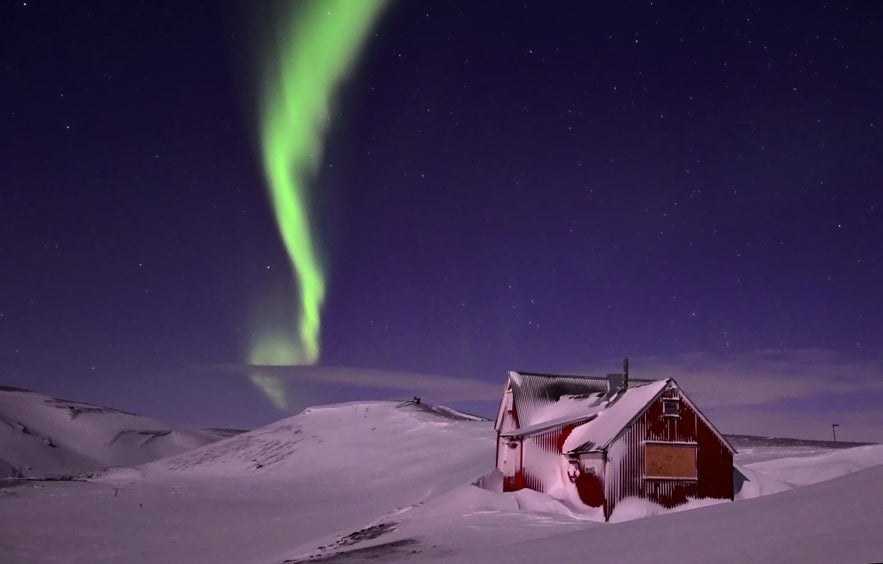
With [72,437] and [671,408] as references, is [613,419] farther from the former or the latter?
[72,437]

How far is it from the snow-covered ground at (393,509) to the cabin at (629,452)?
3.10ft

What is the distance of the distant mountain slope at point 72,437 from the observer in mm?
127188

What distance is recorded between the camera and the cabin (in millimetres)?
30516

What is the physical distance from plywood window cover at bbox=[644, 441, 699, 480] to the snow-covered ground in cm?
138

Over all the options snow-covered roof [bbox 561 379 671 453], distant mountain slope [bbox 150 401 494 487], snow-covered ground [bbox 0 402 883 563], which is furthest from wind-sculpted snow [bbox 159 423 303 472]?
snow-covered roof [bbox 561 379 671 453]

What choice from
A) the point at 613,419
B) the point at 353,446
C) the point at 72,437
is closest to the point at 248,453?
the point at 353,446

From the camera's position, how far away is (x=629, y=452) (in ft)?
101

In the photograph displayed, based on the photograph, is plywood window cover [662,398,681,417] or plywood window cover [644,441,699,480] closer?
plywood window cover [644,441,699,480]

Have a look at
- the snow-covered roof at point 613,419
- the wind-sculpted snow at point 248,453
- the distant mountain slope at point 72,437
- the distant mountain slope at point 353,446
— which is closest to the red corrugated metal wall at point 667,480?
the snow-covered roof at point 613,419

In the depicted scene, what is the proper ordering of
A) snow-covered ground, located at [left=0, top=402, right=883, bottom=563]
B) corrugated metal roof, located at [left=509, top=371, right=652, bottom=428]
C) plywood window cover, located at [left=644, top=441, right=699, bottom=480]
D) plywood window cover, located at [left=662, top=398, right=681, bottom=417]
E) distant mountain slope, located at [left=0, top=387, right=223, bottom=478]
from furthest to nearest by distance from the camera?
1. distant mountain slope, located at [left=0, top=387, right=223, bottom=478]
2. corrugated metal roof, located at [left=509, top=371, right=652, bottom=428]
3. plywood window cover, located at [left=662, top=398, right=681, bottom=417]
4. plywood window cover, located at [left=644, top=441, right=699, bottom=480]
5. snow-covered ground, located at [left=0, top=402, right=883, bottom=563]

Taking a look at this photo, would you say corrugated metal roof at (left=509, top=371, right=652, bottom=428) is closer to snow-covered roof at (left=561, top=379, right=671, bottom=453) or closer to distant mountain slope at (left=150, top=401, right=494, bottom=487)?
snow-covered roof at (left=561, top=379, right=671, bottom=453)

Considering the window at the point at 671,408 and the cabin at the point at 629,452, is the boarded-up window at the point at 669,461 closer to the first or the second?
the cabin at the point at 629,452

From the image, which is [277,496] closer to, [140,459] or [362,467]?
[362,467]

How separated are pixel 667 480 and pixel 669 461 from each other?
81 cm
